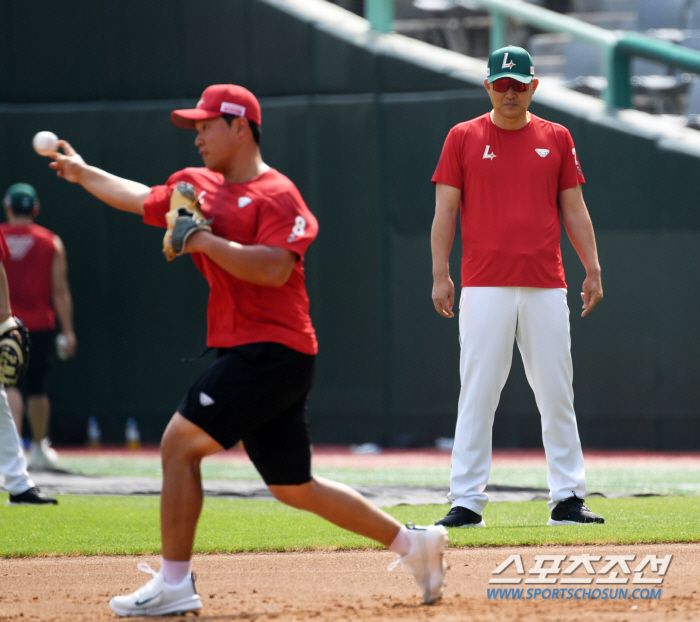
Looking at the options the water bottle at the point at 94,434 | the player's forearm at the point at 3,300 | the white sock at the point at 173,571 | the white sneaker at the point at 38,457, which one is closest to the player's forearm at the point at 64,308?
the white sneaker at the point at 38,457

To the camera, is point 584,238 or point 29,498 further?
point 29,498

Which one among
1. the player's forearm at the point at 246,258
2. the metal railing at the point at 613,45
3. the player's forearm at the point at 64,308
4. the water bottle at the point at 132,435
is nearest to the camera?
the player's forearm at the point at 246,258

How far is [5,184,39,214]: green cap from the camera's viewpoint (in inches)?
376

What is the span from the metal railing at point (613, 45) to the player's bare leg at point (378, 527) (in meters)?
7.48

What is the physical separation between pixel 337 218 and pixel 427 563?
7.68m

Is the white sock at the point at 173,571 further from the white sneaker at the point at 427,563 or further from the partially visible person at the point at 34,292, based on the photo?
the partially visible person at the point at 34,292

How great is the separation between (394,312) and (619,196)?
2.49 metres

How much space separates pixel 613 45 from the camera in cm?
1080

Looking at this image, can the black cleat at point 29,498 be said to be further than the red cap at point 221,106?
Yes

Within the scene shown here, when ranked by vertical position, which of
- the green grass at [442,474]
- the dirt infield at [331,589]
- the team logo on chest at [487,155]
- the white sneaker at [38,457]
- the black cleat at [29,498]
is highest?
the team logo on chest at [487,155]

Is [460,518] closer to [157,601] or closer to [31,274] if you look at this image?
[157,601]

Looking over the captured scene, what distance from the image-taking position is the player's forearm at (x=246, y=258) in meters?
3.82

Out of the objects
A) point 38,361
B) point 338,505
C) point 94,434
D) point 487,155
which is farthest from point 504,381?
point 94,434

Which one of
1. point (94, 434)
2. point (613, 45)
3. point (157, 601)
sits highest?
point (613, 45)
